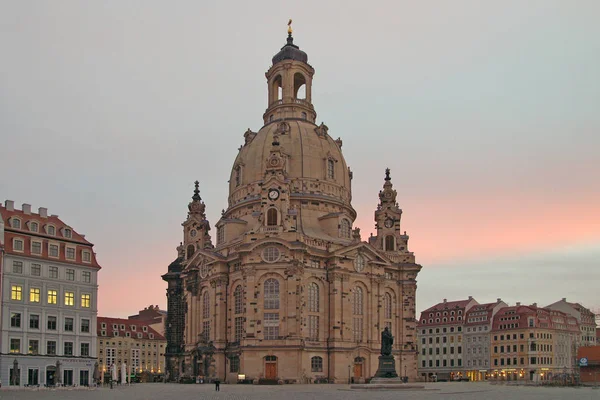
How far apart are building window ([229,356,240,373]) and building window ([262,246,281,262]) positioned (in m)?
14.1

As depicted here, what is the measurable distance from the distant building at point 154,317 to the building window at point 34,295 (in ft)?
276

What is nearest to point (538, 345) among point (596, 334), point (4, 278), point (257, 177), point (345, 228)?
point (596, 334)

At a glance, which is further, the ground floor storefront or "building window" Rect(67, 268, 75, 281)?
"building window" Rect(67, 268, 75, 281)

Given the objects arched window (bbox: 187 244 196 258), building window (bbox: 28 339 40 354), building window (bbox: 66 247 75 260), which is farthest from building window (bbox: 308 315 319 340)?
building window (bbox: 28 339 40 354)

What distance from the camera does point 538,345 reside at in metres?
148

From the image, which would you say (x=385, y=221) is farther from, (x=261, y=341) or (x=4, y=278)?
(x=4, y=278)

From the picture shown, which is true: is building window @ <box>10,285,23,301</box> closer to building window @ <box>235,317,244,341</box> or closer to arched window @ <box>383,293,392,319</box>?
building window @ <box>235,317,244,341</box>

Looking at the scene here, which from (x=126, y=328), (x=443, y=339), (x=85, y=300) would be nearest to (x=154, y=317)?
(x=126, y=328)

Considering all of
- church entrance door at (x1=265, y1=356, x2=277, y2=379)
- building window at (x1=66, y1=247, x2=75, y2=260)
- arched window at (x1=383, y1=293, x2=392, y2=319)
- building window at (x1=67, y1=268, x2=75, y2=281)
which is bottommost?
church entrance door at (x1=265, y1=356, x2=277, y2=379)

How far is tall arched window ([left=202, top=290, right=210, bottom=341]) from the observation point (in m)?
114

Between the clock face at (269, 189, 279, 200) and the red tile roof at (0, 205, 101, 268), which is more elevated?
the clock face at (269, 189, 279, 200)

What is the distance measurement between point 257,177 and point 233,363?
28.7m

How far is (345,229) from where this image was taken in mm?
117000

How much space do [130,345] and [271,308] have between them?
55.7 m
